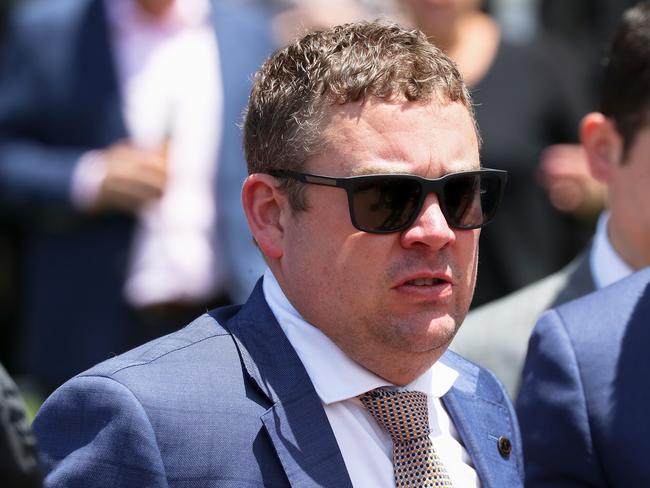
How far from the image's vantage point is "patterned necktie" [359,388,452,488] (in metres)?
2.87

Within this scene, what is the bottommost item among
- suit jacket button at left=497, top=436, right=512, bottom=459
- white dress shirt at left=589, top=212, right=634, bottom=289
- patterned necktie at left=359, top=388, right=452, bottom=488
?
suit jacket button at left=497, top=436, right=512, bottom=459

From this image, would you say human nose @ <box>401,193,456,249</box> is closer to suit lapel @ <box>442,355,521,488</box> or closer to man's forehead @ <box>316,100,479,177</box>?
man's forehead @ <box>316,100,479,177</box>

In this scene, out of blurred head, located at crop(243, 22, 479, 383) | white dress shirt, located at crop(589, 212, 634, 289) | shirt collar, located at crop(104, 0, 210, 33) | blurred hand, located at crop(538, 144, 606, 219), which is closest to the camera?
blurred head, located at crop(243, 22, 479, 383)

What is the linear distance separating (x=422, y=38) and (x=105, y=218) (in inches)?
104

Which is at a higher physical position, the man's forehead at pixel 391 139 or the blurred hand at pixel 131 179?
the man's forehead at pixel 391 139

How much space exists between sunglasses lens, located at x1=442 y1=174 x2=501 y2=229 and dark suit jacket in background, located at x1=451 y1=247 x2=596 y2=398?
3.72 feet

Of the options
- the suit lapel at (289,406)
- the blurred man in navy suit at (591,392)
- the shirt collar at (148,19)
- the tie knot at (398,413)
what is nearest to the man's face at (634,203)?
the blurred man in navy suit at (591,392)

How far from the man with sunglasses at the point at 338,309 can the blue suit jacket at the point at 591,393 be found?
293mm

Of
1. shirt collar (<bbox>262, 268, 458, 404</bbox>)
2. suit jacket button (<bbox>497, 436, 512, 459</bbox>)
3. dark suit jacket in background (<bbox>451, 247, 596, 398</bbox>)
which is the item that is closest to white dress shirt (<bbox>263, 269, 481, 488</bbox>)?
shirt collar (<bbox>262, 268, 458, 404</bbox>)

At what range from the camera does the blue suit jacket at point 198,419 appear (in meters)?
2.68

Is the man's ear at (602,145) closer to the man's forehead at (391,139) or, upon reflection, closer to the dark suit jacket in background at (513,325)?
the dark suit jacket in background at (513,325)

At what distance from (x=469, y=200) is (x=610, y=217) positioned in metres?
1.24

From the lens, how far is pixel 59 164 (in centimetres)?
552

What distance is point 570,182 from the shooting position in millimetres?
6090
